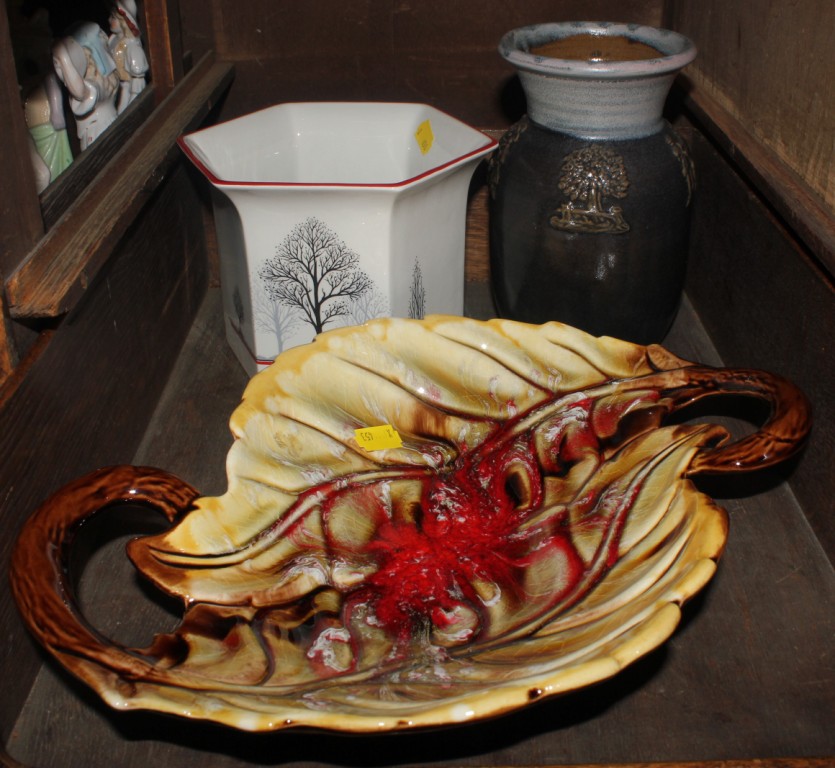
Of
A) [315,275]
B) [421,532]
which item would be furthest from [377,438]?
[315,275]

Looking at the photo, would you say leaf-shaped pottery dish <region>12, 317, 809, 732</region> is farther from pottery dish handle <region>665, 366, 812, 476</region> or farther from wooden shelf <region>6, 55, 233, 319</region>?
wooden shelf <region>6, 55, 233, 319</region>

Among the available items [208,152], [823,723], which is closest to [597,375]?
[823,723]

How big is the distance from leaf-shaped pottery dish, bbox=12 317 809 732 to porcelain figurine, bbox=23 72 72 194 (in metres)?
0.26

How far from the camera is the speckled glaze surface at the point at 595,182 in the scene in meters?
0.84

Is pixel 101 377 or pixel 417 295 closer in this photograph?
pixel 101 377

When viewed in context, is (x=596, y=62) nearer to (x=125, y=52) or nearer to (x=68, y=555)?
(x=125, y=52)

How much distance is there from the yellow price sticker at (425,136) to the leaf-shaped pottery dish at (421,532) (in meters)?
0.28

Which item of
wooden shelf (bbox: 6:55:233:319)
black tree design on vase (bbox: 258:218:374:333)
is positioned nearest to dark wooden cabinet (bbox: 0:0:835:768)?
wooden shelf (bbox: 6:55:233:319)

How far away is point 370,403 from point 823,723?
0.38 meters

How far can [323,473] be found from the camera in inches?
27.6

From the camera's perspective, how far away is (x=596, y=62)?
809mm

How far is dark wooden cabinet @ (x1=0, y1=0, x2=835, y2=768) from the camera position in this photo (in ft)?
1.95

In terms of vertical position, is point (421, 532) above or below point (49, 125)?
below

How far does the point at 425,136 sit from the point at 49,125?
0.36 metres
